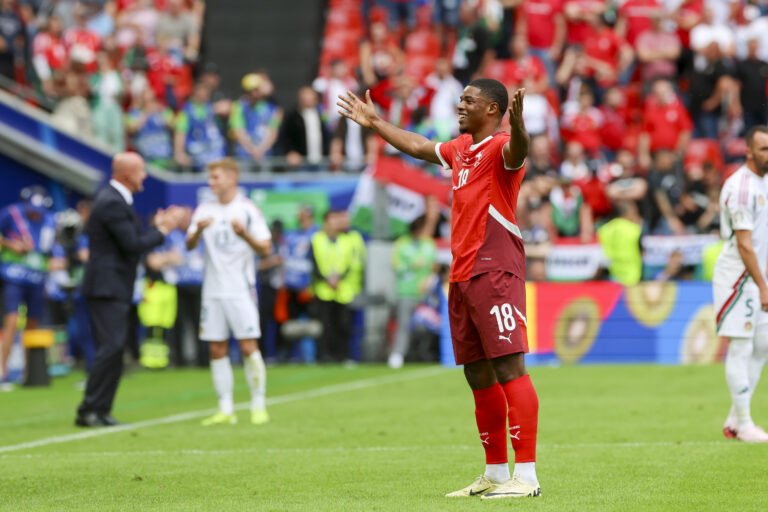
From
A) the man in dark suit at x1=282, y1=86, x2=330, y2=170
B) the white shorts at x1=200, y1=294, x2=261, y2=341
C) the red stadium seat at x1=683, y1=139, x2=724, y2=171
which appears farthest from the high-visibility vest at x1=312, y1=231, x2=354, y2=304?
the white shorts at x1=200, y1=294, x2=261, y2=341

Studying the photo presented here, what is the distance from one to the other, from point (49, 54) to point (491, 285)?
18.7 m

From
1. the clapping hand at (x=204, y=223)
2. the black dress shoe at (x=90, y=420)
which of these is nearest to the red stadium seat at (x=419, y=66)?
the clapping hand at (x=204, y=223)

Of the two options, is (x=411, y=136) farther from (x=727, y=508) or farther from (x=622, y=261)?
(x=622, y=261)

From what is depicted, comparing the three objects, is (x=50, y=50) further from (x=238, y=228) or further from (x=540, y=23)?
(x=238, y=228)

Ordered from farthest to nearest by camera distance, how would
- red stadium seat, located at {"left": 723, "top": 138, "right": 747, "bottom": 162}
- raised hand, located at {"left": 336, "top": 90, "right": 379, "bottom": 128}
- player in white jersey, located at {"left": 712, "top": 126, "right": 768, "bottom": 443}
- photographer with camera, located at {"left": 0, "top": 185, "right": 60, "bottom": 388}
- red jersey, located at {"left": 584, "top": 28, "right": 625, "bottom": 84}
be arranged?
red jersey, located at {"left": 584, "top": 28, "right": 625, "bottom": 84} < red stadium seat, located at {"left": 723, "top": 138, "right": 747, "bottom": 162} < photographer with camera, located at {"left": 0, "top": 185, "right": 60, "bottom": 388} < player in white jersey, located at {"left": 712, "top": 126, "right": 768, "bottom": 443} < raised hand, located at {"left": 336, "top": 90, "right": 379, "bottom": 128}

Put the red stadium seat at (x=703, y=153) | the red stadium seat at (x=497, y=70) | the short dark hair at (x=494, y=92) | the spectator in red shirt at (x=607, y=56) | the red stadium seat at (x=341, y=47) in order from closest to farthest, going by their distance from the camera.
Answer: the short dark hair at (x=494, y=92) < the red stadium seat at (x=703, y=153) < the red stadium seat at (x=497, y=70) < the spectator in red shirt at (x=607, y=56) < the red stadium seat at (x=341, y=47)

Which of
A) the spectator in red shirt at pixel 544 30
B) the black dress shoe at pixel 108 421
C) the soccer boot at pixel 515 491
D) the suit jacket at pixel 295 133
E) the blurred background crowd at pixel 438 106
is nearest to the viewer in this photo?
the soccer boot at pixel 515 491

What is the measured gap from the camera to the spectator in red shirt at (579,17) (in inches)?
953

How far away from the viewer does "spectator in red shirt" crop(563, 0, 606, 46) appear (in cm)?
2422

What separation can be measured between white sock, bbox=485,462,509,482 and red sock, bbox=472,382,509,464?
0.02 metres

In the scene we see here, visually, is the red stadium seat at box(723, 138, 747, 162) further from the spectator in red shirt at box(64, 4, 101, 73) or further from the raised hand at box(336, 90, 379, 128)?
the raised hand at box(336, 90, 379, 128)

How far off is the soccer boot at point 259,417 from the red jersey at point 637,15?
1413 centimetres

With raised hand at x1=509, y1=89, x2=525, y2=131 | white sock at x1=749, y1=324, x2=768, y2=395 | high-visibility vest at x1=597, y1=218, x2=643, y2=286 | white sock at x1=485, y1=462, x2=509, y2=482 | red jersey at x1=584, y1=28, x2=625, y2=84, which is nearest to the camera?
raised hand at x1=509, y1=89, x2=525, y2=131

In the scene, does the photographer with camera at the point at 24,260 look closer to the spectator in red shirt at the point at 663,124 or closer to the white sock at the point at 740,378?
the spectator in red shirt at the point at 663,124
